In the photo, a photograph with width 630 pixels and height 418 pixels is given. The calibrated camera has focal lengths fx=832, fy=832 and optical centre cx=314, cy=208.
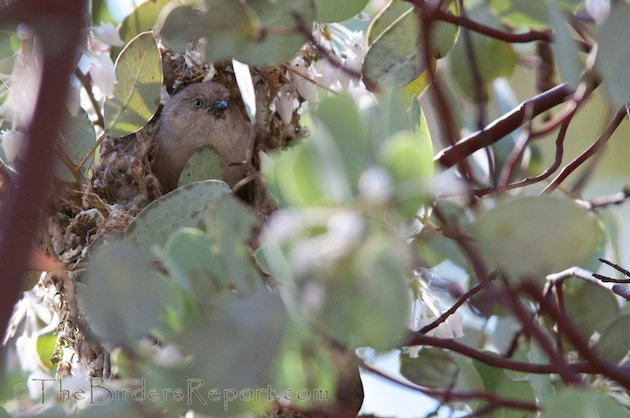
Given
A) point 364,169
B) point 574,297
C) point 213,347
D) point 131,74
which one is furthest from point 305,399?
point 574,297

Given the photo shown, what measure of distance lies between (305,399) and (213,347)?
34 centimetres

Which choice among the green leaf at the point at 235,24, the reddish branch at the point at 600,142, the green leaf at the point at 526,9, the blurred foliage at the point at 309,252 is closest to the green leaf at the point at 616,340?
the reddish branch at the point at 600,142

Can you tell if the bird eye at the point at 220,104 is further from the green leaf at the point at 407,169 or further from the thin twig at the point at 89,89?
the green leaf at the point at 407,169

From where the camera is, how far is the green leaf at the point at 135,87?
183cm

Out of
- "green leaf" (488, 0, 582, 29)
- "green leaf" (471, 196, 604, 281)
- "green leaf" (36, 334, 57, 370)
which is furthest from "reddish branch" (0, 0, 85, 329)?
"green leaf" (36, 334, 57, 370)

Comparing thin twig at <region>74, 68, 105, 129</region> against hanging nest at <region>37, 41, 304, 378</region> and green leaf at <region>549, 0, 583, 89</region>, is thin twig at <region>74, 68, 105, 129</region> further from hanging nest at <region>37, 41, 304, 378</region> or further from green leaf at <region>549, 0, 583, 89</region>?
green leaf at <region>549, 0, 583, 89</region>

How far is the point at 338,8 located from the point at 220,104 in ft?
5.36

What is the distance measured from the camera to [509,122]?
2.09 meters

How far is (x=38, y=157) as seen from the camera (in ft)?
2.16

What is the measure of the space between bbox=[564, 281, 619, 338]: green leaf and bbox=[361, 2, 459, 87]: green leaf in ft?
2.94

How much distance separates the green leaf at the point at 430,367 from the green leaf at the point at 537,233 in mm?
1282

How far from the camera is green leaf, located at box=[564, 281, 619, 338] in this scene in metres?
2.23

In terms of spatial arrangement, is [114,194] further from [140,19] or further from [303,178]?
[303,178]

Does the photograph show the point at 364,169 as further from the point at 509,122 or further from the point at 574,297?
the point at 574,297
